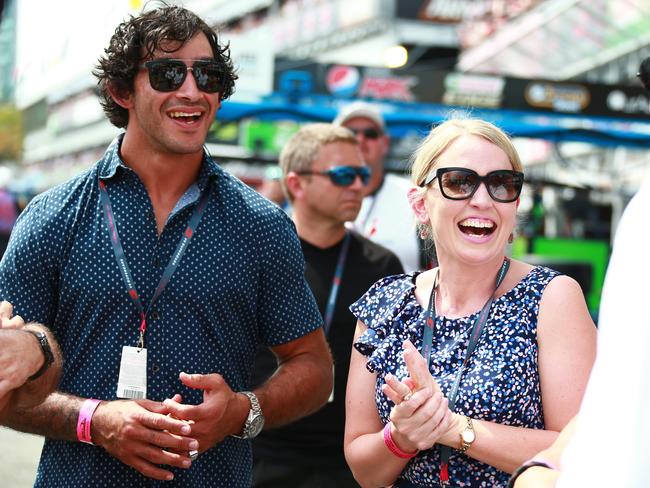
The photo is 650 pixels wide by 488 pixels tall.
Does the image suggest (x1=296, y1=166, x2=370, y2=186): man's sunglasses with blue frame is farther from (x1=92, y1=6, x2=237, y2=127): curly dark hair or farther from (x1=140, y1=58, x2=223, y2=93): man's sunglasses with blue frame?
(x1=140, y1=58, x2=223, y2=93): man's sunglasses with blue frame

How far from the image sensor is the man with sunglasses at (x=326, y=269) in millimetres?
4332

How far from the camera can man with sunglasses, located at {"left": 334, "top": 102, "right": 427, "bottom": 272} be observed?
5133 millimetres

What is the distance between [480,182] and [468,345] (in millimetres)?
479

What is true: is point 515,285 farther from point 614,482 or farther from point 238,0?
point 238,0

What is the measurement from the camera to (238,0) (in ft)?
160

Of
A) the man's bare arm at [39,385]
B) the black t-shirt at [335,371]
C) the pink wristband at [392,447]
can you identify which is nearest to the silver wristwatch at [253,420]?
the pink wristband at [392,447]

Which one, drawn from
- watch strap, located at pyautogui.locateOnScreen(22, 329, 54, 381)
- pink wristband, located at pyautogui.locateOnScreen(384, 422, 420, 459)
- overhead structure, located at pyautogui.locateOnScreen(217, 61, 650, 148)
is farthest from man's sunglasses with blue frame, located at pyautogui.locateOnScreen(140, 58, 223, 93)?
overhead structure, located at pyautogui.locateOnScreen(217, 61, 650, 148)

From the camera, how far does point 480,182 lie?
286cm

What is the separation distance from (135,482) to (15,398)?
1.78 feet

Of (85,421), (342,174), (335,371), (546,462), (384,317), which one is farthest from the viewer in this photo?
(342,174)

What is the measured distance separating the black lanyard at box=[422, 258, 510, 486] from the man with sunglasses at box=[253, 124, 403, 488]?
4.98ft

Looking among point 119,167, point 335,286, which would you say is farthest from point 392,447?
point 335,286

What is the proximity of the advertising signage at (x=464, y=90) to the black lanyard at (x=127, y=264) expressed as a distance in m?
5.23

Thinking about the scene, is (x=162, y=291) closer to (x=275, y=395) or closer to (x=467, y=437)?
(x=275, y=395)
